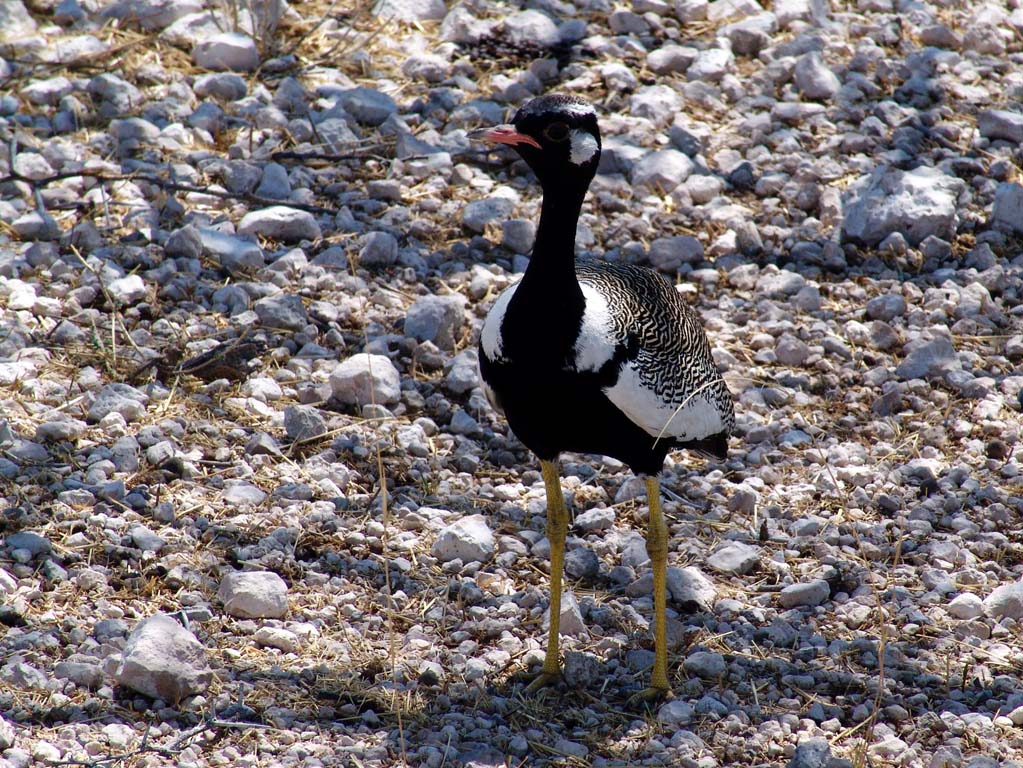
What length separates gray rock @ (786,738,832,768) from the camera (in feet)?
12.2

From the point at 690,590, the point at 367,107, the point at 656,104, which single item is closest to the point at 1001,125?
the point at 656,104

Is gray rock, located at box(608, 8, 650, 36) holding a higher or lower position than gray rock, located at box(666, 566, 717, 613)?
higher

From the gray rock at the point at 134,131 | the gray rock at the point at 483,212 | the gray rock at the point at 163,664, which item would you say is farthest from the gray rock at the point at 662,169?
the gray rock at the point at 163,664

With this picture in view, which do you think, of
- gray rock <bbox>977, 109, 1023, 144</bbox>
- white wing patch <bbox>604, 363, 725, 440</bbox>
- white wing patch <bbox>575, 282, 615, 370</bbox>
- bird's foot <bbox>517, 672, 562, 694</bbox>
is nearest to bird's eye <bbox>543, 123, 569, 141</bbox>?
white wing patch <bbox>575, 282, 615, 370</bbox>

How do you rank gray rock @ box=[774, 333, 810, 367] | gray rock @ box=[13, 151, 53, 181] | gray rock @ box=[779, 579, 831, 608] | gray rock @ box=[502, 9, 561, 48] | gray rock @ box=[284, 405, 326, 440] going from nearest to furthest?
1. gray rock @ box=[779, 579, 831, 608]
2. gray rock @ box=[284, 405, 326, 440]
3. gray rock @ box=[774, 333, 810, 367]
4. gray rock @ box=[13, 151, 53, 181]
5. gray rock @ box=[502, 9, 561, 48]

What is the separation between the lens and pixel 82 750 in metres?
3.49

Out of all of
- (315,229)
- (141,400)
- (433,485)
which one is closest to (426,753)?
(433,485)

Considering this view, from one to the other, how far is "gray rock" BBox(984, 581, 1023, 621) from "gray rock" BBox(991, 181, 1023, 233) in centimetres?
283

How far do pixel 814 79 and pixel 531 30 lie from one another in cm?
177

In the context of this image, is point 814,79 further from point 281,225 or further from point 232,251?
point 232,251

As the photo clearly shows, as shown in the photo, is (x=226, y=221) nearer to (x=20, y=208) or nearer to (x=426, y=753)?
(x=20, y=208)

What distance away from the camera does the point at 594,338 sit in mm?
3990

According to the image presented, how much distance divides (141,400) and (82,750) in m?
1.93

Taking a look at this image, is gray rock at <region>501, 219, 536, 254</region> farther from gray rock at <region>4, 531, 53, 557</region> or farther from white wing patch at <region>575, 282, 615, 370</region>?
gray rock at <region>4, 531, 53, 557</region>
